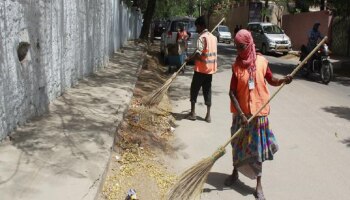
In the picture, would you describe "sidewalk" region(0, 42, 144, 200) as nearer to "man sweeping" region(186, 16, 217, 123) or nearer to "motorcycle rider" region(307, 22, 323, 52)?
"man sweeping" region(186, 16, 217, 123)

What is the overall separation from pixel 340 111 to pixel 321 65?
426cm

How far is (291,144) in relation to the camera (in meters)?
6.40

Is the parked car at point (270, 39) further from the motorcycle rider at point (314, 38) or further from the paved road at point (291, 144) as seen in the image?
the paved road at point (291, 144)

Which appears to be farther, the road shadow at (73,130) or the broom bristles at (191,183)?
the road shadow at (73,130)

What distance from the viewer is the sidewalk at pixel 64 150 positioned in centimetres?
364

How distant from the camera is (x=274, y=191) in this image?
468cm

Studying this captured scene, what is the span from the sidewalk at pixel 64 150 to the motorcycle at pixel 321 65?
282 inches

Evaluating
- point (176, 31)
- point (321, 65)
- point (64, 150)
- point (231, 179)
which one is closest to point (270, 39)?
point (176, 31)

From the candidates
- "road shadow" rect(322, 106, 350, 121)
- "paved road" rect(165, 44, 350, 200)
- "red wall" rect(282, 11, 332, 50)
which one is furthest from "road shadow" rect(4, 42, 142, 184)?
"red wall" rect(282, 11, 332, 50)

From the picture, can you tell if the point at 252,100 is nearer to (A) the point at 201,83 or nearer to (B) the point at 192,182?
(B) the point at 192,182

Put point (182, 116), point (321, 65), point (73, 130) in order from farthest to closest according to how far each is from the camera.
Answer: point (321, 65)
point (182, 116)
point (73, 130)

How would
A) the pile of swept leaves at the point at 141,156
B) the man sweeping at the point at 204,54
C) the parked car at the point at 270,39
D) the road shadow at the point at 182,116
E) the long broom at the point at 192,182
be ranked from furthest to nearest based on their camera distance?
1. the parked car at the point at 270,39
2. the road shadow at the point at 182,116
3. the man sweeping at the point at 204,54
4. the pile of swept leaves at the point at 141,156
5. the long broom at the point at 192,182

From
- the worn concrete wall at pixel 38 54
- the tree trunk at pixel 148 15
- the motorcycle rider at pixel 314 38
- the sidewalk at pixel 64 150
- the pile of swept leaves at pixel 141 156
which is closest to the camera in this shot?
the sidewalk at pixel 64 150

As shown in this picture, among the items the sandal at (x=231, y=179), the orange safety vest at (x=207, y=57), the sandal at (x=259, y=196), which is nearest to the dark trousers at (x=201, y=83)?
the orange safety vest at (x=207, y=57)
